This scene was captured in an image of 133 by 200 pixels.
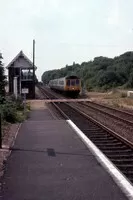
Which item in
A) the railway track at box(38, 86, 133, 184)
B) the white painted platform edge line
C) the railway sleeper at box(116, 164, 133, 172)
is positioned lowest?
the railway track at box(38, 86, 133, 184)

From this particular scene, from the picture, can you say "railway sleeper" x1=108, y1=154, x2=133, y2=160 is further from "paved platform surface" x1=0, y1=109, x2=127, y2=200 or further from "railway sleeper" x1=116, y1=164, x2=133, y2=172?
"railway sleeper" x1=116, y1=164, x2=133, y2=172

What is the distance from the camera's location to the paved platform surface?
25.2 ft

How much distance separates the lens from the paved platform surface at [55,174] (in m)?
7.69

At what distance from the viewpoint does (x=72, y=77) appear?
6350 centimetres

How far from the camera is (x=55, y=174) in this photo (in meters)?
9.30

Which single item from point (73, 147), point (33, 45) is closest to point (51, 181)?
point (73, 147)

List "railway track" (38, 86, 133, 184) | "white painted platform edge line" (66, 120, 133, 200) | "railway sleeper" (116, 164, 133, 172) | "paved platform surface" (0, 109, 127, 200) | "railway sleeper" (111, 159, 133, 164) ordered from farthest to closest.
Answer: "railway sleeper" (111, 159, 133, 164) < "railway track" (38, 86, 133, 184) < "railway sleeper" (116, 164, 133, 172) < "white painted platform edge line" (66, 120, 133, 200) < "paved platform surface" (0, 109, 127, 200)

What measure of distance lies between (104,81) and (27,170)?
90.3 metres

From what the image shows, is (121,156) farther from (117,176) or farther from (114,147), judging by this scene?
(117,176)

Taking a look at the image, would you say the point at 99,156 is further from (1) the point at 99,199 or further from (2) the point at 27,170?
(1) the point at 99,199

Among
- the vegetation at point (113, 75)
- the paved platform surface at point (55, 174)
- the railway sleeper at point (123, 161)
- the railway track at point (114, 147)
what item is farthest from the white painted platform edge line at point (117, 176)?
the vegetation at point (113, 75)

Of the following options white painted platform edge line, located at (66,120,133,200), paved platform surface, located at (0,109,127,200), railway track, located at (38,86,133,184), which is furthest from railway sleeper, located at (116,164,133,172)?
paved platform surface, located at (0,109,127,200)

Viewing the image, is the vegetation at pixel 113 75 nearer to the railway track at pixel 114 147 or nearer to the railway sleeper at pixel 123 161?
the railway track at pixel 114 147

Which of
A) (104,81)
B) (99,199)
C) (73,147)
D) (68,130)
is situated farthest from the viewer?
(104,81)
